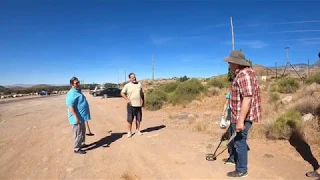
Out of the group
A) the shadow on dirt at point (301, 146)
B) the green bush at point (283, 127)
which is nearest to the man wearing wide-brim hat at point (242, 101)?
the shadow on dirt at point (301, 146)

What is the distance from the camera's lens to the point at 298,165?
569 cm

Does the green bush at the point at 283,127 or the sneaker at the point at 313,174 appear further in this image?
the green bush at the point at 283,127

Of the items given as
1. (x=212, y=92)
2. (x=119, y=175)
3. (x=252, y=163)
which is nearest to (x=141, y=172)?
(x=119, y=175)

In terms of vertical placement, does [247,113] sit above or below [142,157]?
above

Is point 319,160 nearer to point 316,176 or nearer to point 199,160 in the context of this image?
point 316,176

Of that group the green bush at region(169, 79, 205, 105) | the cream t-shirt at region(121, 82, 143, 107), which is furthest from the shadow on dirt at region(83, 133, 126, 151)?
the green bush at region(169, 79, 205, 105)

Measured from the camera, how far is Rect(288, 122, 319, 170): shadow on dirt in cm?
586

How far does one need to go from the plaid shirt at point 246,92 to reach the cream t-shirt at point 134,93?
4433 mm

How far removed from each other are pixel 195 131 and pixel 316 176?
15.9 feet

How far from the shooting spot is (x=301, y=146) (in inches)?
269

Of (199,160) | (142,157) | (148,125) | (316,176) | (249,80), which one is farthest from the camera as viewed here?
(148,125)

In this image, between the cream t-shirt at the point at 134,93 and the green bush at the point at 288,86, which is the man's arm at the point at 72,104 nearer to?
the cream t-shirt at the point at 134,93

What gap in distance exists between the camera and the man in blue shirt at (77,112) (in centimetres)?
722

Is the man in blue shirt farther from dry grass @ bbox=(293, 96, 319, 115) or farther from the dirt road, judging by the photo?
dry grass @ bbox=(293, 96, 319, 115)
